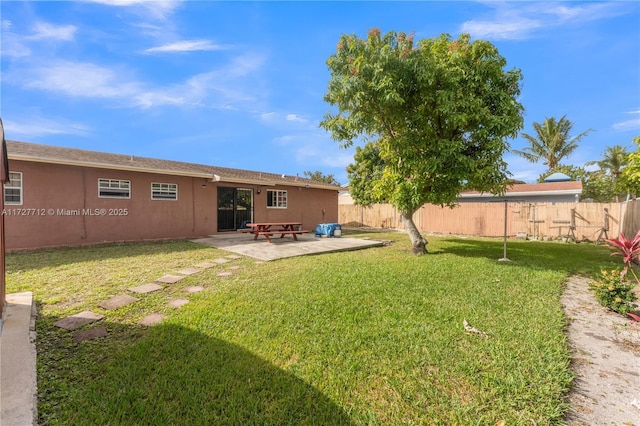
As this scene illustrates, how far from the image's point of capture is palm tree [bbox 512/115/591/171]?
23.3m

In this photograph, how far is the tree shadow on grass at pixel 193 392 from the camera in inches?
76.3

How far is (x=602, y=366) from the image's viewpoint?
271 centimetres

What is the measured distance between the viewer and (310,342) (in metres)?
2.92

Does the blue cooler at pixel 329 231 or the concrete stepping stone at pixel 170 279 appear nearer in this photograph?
the concrete stepping stone at pixel 170 279

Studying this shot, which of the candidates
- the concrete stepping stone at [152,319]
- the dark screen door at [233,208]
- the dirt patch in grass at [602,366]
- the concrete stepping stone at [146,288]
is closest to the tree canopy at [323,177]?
the dark screen door at [233,208]

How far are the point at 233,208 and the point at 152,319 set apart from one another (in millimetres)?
10182

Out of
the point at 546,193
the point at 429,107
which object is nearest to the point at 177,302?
the point at 429,107

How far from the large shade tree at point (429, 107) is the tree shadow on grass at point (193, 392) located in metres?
6.17

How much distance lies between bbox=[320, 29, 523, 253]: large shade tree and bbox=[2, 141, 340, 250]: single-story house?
22.8ft

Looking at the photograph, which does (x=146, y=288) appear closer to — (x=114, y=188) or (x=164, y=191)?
(x=114, y=188)

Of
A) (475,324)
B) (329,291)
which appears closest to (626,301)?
(475,324)

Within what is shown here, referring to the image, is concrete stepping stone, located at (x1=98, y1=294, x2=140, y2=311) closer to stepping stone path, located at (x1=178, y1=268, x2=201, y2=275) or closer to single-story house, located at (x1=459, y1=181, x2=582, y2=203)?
stepping stone path, located at (x1=178, y1=268, x2=201, y2=275)

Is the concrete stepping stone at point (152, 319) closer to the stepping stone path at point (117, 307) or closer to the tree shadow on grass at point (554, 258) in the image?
the stepping stone path at point (117, 307)

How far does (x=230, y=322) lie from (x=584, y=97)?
17.5 meters
